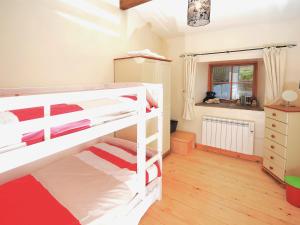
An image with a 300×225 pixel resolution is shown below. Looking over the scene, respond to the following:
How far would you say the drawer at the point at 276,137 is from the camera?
90.9 inches

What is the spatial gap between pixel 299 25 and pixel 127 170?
305 cm

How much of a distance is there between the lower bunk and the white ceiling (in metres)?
2.23

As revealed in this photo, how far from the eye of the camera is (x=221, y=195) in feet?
7.27

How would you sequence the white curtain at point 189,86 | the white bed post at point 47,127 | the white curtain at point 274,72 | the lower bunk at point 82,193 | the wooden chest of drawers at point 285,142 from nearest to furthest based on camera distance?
the white bed post at point 47,127 → the lower bunk at point 82,193 → the wooden chest of drawers at point 285,142 → the white curtain at point 274,72 → the white curtain at point 189,86

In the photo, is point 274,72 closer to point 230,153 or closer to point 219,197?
point 230,153

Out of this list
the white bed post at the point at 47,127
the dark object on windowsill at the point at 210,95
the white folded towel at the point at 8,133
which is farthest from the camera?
the dark object on windowsill at the point at 210,95

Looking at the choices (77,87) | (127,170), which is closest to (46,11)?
(77,87)

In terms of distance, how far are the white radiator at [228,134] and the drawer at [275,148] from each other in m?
0.43

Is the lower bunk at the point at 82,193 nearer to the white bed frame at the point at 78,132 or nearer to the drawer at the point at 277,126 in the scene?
the white bed frame at the point at 78,132

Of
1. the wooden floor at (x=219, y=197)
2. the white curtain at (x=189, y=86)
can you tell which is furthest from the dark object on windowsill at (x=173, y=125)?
the wooden floor at (x=219, y=197)

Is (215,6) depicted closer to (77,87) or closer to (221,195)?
(77,87)

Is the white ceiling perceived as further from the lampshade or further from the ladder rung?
the ladder rung

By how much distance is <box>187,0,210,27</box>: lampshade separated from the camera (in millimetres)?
1658

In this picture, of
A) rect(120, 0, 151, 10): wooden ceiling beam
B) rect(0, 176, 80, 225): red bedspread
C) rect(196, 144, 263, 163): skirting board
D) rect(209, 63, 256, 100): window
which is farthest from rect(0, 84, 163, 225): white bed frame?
rect(209, 63, 256, 100): window
